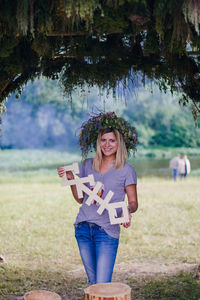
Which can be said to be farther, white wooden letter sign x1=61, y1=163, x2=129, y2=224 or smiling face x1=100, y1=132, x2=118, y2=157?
smiling face x1=100, y1=132, x2=118, y2=157

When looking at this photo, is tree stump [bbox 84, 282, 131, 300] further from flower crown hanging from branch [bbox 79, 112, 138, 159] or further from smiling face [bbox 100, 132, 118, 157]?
flower crown hanging from branch [bbox 79, 112, 138, 159]

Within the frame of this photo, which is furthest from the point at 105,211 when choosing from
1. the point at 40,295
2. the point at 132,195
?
the point at 40,295

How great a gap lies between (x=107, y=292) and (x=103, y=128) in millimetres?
1510

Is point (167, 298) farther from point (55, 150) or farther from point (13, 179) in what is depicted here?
point (55, 150)

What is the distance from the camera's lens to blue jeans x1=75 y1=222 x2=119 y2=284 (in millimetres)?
3756

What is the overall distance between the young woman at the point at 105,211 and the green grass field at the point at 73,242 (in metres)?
2.28

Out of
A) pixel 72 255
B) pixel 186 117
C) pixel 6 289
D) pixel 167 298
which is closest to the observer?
pixel 167 298

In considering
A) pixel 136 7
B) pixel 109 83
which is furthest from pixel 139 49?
pixel 136 7

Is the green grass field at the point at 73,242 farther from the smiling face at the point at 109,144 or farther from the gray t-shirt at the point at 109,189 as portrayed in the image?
the smiling face at the point at 109,144

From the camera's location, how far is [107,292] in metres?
3.39

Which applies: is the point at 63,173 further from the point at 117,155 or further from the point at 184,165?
the point at 184,165

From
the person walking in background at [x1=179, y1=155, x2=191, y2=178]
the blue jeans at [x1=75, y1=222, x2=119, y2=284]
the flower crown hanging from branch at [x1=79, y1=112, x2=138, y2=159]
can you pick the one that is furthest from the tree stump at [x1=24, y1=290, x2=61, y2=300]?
the person walking in background at [x1=179, y1=155, x2=191, y2=178]

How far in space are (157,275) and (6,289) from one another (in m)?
2.21

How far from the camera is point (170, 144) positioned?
4591 centimetres
